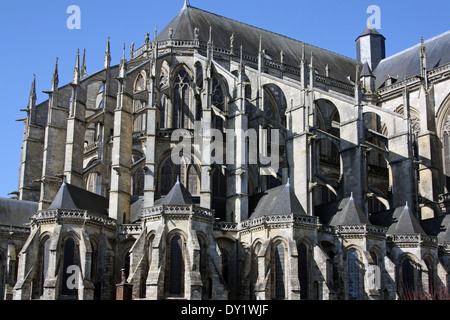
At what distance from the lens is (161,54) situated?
40.6 m

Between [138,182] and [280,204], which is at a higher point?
[138,182]

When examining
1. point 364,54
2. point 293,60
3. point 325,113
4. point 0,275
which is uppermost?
point 364,54

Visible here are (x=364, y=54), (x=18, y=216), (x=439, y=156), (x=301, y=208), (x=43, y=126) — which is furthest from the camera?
(x=364, y=54)

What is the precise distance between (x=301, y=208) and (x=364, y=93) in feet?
62.3

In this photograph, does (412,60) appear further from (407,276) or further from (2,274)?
(2,274)

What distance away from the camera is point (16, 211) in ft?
115

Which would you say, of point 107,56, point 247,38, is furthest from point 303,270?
point 247,38

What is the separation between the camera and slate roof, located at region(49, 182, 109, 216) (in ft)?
102

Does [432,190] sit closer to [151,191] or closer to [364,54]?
[151,191]

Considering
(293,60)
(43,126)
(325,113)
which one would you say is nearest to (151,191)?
(43,126)

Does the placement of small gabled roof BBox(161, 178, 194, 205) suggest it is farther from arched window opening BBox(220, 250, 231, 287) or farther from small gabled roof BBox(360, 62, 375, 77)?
small gabled roof BBox(360, 62, 375, 77)

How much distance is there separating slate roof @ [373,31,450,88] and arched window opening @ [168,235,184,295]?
24051 millimetres

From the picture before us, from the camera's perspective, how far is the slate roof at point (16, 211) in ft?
112

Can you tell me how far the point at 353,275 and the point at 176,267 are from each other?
8334 millimetres
